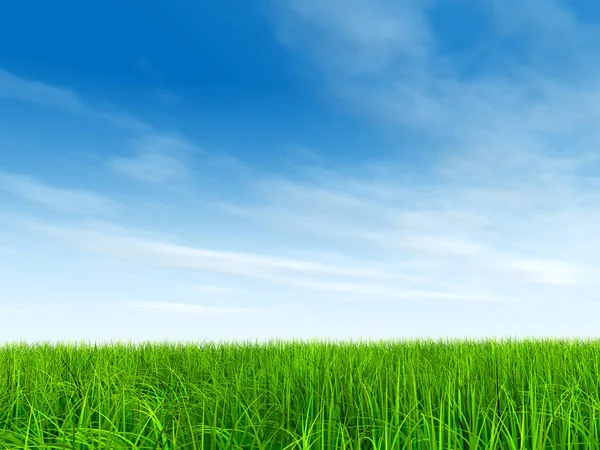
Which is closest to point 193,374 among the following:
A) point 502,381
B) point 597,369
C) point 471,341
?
point 502,381

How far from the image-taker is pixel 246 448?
299 cm

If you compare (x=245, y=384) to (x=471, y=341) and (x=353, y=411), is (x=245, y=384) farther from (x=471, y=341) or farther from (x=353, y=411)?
(x=471, y=341)

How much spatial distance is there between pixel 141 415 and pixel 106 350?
4.80 metres

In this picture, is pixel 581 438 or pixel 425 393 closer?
pixel 581 438

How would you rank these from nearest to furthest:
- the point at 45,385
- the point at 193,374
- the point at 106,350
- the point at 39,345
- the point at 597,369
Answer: the point at 45,385
the point at 193,374
the point at 597,369
the point at 106,350
the point at 39,345

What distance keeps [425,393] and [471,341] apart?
6357mm

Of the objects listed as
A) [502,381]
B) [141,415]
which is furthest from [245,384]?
[502,381]

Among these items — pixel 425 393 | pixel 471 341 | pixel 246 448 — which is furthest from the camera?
pixel 471 341

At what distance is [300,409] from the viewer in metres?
3.69

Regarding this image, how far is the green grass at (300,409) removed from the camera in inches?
106

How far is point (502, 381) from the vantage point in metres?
4.54

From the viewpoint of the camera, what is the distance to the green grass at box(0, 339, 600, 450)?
2689 mm

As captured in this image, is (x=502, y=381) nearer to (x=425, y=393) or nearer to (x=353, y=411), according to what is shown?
(x=425, y=393)

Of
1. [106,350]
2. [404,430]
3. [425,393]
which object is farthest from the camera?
[106,350]
